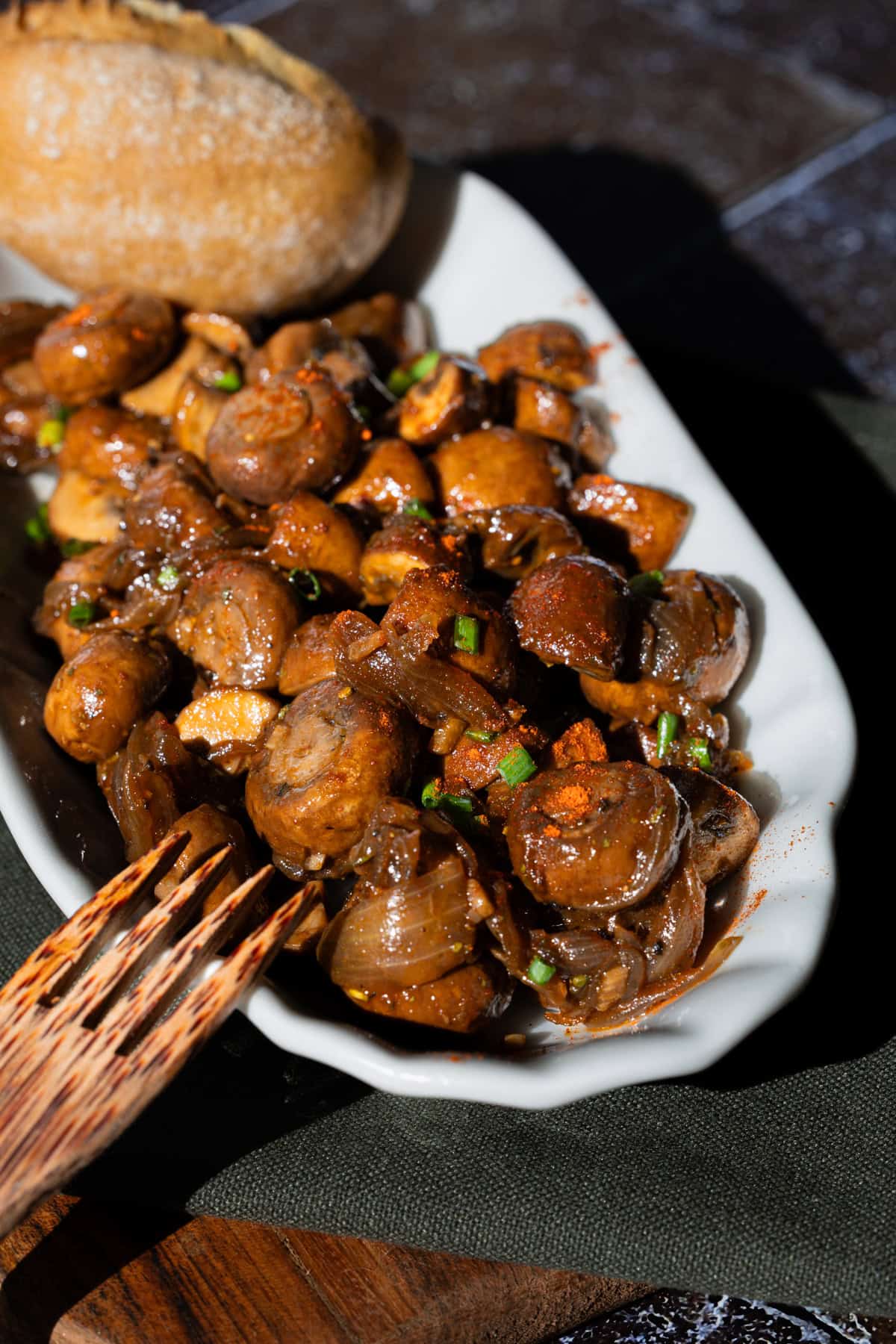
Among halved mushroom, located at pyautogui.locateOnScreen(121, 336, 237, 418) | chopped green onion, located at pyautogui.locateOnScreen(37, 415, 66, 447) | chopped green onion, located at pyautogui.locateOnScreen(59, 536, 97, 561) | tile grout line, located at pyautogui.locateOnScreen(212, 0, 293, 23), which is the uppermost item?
tile grout line, located at pyautogui.locateOnScreen(212, 0, 293, 23)

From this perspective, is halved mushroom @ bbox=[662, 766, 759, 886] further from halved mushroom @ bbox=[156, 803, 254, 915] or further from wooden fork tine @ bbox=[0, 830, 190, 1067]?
wooden fork tine @ bbox=[0, 830, 190, 1067]

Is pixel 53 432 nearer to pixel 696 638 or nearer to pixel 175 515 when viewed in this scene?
pixel 175 515

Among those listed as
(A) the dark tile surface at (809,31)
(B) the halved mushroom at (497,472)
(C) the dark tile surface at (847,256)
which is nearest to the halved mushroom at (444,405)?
(B) the halved mushroom at (497,472)

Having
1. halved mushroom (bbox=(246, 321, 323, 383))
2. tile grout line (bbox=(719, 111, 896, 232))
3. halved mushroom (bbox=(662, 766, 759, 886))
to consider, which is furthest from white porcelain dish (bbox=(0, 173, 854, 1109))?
tile grout line (bbox=(719, 111, 896, 232))

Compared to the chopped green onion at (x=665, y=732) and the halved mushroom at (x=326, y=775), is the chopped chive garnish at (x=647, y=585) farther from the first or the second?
the halved mushroom at (x=326, y=775)

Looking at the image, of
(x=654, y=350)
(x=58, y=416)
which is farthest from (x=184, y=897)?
(x=654, y=350)
